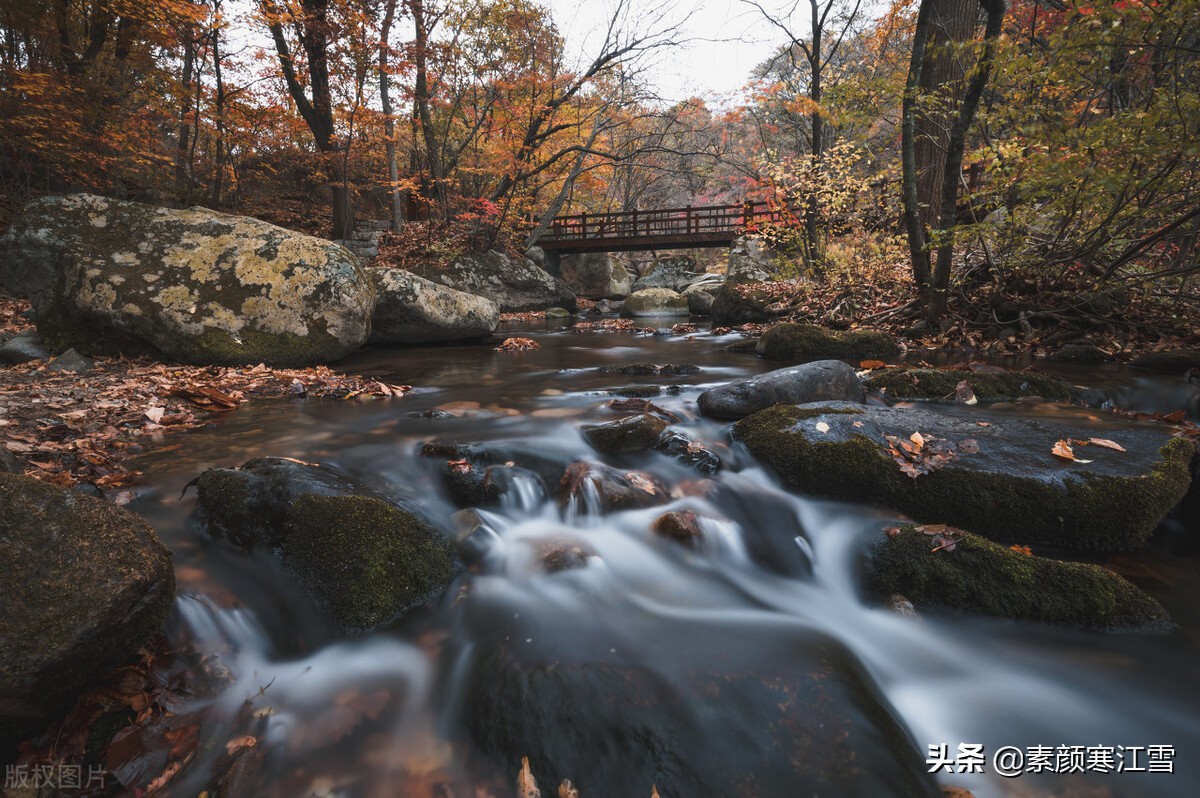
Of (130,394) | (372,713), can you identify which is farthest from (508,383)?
(372,713)

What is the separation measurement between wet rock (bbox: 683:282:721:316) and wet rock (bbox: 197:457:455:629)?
50.9ft

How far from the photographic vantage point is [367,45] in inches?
541

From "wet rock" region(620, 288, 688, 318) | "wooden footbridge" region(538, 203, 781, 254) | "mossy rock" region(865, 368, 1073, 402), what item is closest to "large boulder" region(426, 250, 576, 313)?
"wet rock" region(620, 288, 688, 318)

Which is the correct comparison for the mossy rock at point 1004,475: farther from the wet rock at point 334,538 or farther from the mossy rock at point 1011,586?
the wet rock at point 334,538

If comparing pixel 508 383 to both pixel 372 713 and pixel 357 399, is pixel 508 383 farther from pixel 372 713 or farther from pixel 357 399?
pixel 372 713

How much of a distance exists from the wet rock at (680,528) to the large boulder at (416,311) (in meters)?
7.09

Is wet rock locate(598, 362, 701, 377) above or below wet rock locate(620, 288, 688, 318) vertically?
below

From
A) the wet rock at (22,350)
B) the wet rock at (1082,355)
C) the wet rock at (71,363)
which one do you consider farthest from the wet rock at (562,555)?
the wet rock at (1082,355)

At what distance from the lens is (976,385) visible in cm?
493

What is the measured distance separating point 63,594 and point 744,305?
12.7 meters

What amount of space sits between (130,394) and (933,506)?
6276 mm

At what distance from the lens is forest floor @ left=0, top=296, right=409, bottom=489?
10.4 feet

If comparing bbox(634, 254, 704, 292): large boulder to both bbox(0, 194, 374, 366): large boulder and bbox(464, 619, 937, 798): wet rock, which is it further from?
bbox(464, 619, 937, 798): wet rock

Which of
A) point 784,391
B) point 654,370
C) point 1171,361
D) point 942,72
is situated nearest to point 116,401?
point 654,370
